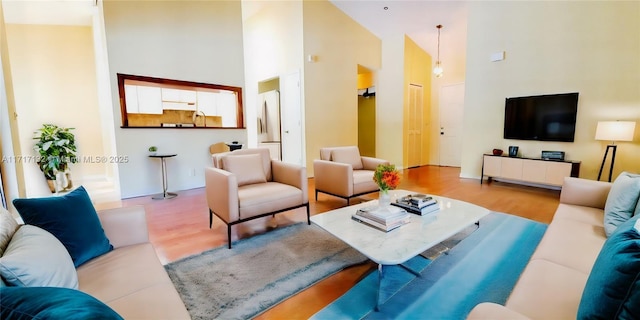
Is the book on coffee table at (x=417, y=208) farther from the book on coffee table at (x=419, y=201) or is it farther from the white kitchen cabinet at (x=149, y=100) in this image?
the white kitchen cabinet at (x=149, y=100)

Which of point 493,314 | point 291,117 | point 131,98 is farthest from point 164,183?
point 493,314

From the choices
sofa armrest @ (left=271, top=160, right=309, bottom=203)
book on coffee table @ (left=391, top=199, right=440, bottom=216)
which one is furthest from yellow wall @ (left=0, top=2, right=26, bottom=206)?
book on coffee table @ (left=391, top=199, right=440, bottom=216)

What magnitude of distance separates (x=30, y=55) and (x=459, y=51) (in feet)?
26.8

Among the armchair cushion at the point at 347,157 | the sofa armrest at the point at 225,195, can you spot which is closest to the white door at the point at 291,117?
the armchair cushion at the point at 347,157

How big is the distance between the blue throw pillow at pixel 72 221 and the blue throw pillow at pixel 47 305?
784 millimetres

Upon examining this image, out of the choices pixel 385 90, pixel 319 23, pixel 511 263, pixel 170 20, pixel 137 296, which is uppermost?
pixel 319 23

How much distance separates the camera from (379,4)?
5031mm

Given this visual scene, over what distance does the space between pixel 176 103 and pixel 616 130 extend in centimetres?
642

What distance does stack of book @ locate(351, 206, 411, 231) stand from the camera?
68.1 inches

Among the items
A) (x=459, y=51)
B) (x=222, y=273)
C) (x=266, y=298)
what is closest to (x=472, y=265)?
(x=266, y=298)

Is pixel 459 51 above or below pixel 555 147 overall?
above

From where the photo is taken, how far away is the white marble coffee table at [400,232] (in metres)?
1.43

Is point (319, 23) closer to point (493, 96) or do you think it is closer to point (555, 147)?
point (493, 96)

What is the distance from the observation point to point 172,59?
4090 mm
